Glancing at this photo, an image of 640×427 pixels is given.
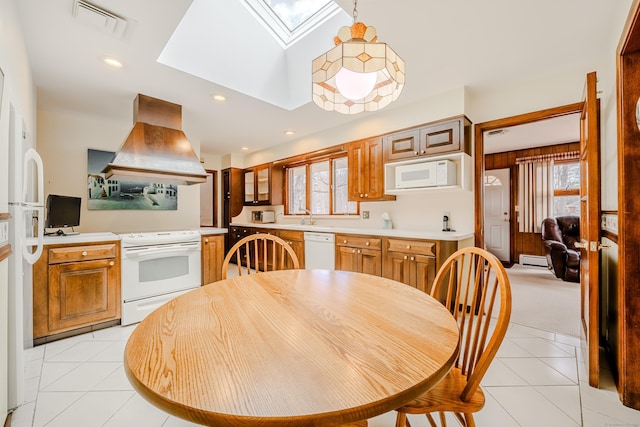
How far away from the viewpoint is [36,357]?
2105 millimetres

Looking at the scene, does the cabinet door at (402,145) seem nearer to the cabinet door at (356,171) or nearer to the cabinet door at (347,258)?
the cabinet door at (356,171)

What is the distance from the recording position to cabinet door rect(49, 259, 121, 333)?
2350mm

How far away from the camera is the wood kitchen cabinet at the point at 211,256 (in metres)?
3.52

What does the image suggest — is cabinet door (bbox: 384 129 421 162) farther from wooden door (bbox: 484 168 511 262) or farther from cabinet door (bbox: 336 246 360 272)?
wooden door (bbox: 484 168 511 262)

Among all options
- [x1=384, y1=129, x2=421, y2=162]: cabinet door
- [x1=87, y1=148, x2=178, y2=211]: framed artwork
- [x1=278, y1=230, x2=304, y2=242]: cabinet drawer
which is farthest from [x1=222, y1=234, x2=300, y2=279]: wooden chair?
[x1=384, y1=129, x2=421, y2=162]: cabinet door

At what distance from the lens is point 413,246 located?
2.88 metres

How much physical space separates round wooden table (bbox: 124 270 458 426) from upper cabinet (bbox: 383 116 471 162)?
7.29 feet

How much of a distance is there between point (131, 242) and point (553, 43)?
4127mm

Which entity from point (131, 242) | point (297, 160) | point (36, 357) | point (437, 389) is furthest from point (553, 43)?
point (36, 357)

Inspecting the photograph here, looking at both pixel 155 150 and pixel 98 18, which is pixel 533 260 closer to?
pixel 155 150

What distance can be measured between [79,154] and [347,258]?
3693 mm

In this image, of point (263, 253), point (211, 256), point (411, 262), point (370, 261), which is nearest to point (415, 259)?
point (411, 262)

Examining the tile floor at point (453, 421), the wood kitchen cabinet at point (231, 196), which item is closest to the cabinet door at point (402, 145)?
the tile floor at point (453, 421)

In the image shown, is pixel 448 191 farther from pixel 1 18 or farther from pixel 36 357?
pixel 36 357
